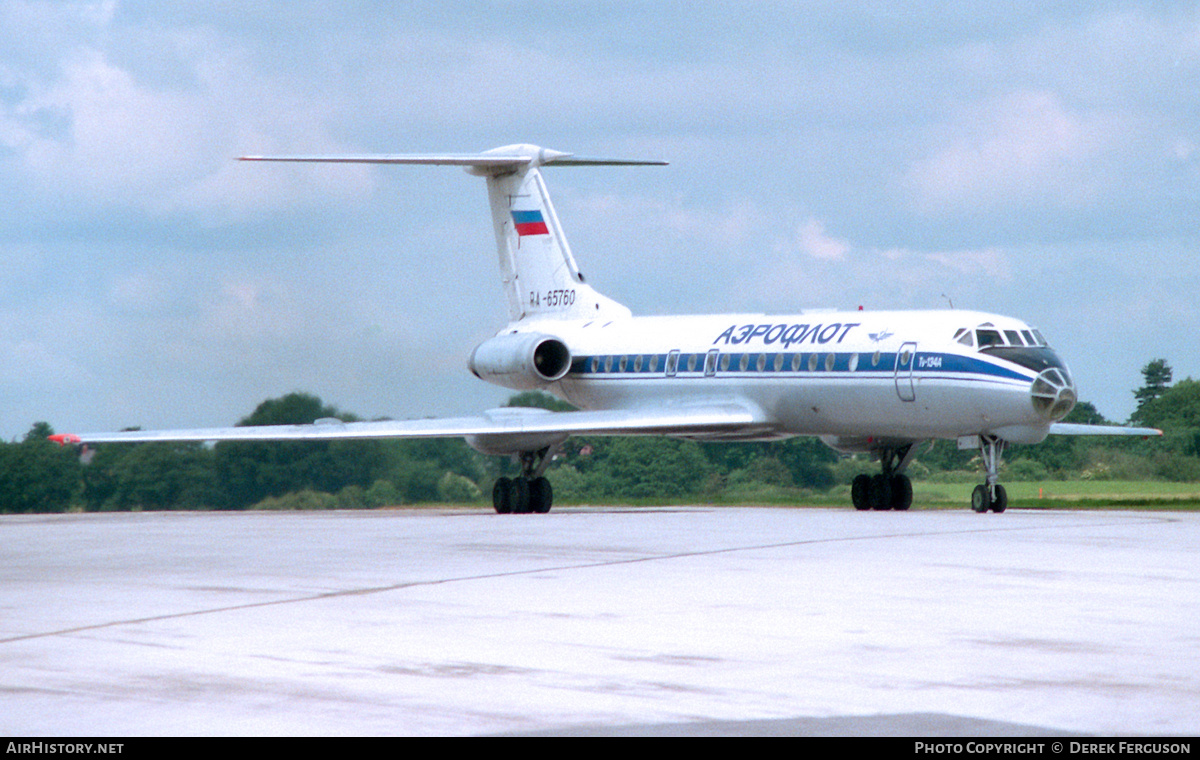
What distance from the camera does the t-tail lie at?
3400 centimetres

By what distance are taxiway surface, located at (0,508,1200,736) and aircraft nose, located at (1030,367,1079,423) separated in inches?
243

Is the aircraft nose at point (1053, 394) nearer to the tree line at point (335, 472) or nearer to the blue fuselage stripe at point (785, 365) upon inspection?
the blue fuselage stripe at point (785, 365)

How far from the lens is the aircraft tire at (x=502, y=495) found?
2880cm

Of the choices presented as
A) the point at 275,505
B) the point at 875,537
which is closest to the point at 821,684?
the point at 875,537

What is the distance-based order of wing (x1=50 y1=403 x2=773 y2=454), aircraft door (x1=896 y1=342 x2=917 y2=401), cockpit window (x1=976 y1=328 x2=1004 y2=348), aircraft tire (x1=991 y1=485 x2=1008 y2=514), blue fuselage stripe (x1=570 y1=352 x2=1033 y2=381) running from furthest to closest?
wing (x1=50 y1=403 x2=773 y2=454), aircraft door (x1=896 y1=342 x2=917 y2=401), cockpit window (x1=976 y1=328 x2=1004 y2=348), blue fuselage stripe (x1=570 y1=352 x2=1033 y2=381), aircraft tire (x1=991 y1=485 x2=1008 y2=514)

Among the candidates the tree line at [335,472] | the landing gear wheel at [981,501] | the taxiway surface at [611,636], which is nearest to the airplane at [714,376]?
the landing gear wheel at [981,501]

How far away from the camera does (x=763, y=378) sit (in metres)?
28.1

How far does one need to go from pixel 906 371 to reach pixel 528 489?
700 cm

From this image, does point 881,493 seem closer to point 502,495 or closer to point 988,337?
point 988,337

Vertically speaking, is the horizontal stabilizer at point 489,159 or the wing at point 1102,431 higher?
the horizontal stabilizer at point 489,159

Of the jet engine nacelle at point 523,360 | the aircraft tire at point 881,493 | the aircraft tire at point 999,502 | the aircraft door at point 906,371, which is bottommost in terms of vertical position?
the aircraft tire at point 999,502

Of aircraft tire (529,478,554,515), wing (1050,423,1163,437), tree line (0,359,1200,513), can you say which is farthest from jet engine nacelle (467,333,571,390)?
wing (1050,423,1163,437)

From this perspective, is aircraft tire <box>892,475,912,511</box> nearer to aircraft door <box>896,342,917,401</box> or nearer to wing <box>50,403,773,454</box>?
wing <box>50,403,773,454</box>

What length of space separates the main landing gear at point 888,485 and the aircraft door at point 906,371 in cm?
332
